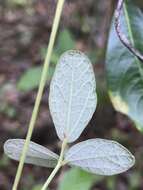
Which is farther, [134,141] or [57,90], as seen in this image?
[134,141]

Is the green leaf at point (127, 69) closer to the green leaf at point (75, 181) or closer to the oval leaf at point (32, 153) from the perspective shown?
the oval leaf at point (32, 153)

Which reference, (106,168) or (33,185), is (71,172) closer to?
(33,185)

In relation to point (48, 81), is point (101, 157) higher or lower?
higher

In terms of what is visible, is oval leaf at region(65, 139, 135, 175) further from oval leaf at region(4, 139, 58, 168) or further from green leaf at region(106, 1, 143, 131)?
green leaf at region(106, 1, 143, 131)

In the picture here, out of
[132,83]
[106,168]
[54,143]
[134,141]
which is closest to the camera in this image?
[106,168]

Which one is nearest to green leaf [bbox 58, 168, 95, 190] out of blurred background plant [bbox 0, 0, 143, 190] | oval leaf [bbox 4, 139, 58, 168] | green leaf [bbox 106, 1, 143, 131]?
blurred background plant [bbox 0, 0, 143, 190]

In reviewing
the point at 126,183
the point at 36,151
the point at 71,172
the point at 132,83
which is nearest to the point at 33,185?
the point at 126,183

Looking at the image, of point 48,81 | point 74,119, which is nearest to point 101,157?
point 74,119

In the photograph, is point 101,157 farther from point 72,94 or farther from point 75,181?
point 75,181
